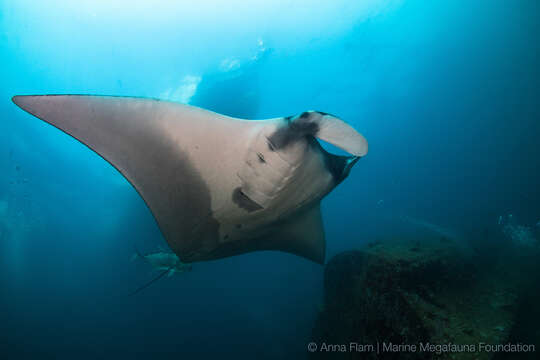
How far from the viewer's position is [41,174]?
17.9 m

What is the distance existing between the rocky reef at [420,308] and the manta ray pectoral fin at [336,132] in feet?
7.38

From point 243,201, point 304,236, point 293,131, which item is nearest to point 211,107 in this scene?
point 304,236

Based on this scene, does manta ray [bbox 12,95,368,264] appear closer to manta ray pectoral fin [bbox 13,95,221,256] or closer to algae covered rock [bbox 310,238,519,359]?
manta ray pectoral fin [bbox 13,95,221,256]

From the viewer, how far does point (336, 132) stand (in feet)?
4.57

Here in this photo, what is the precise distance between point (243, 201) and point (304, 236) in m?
1.47

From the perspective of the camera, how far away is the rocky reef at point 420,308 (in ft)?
7.47

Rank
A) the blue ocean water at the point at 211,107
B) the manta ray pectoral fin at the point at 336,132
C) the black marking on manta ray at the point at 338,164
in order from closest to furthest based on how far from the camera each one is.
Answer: the manta ray pectoral fin at the point at 336,132
the black marking on manta ray at the point at 338,164
the blue ocean water at the point at 211,107

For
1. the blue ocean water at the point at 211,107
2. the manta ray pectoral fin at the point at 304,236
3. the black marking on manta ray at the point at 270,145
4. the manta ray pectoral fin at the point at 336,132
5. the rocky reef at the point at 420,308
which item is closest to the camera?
the manta ray pectoral fin at the point at 336,132

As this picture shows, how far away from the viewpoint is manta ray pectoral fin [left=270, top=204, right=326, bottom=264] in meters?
3.01

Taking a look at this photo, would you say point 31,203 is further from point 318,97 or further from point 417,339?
point 417,339

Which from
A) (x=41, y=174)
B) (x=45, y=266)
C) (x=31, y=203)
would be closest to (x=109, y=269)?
(x=41, y=174)

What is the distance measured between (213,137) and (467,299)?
3669 millimetres

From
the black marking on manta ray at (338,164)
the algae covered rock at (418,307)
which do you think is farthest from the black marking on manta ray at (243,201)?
the algae covered rock at (418,307)

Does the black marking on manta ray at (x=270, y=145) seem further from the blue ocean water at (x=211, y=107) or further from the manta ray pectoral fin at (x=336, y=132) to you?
the blue ocean water at (x=211, y=107)
